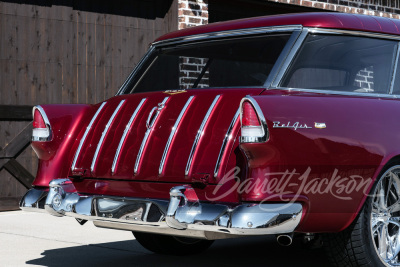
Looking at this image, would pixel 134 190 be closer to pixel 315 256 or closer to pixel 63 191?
pixel 63 191

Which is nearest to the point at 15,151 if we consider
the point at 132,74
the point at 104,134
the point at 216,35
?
the point at 132,74

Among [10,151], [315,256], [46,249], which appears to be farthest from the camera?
[10,151]

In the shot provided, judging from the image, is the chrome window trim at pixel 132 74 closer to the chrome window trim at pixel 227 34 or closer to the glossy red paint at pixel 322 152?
the chrome window trim at pixel 227 34

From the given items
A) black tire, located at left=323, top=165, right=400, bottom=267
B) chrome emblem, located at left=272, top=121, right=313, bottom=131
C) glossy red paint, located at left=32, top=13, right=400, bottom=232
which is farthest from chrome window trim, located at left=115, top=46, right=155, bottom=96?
black tire, located at left=323, top=165, right=400, bottom=267

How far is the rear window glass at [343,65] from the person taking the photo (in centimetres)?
511

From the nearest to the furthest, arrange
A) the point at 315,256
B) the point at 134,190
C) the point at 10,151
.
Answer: the point at 134,190
the point at 315,256
the point at 10,151

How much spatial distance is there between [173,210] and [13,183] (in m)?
5.61

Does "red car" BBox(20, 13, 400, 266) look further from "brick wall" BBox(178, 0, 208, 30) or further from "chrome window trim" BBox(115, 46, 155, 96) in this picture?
"brick wall" BBox(178, 0, 208, 30)

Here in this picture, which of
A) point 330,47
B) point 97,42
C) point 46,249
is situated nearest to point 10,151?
point 97,42

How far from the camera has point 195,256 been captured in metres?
6.32

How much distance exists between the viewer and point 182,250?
632cm

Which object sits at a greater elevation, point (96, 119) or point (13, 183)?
point (96, 119)

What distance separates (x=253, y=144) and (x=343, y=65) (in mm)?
1182

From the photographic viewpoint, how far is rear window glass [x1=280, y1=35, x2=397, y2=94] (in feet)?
16.8
